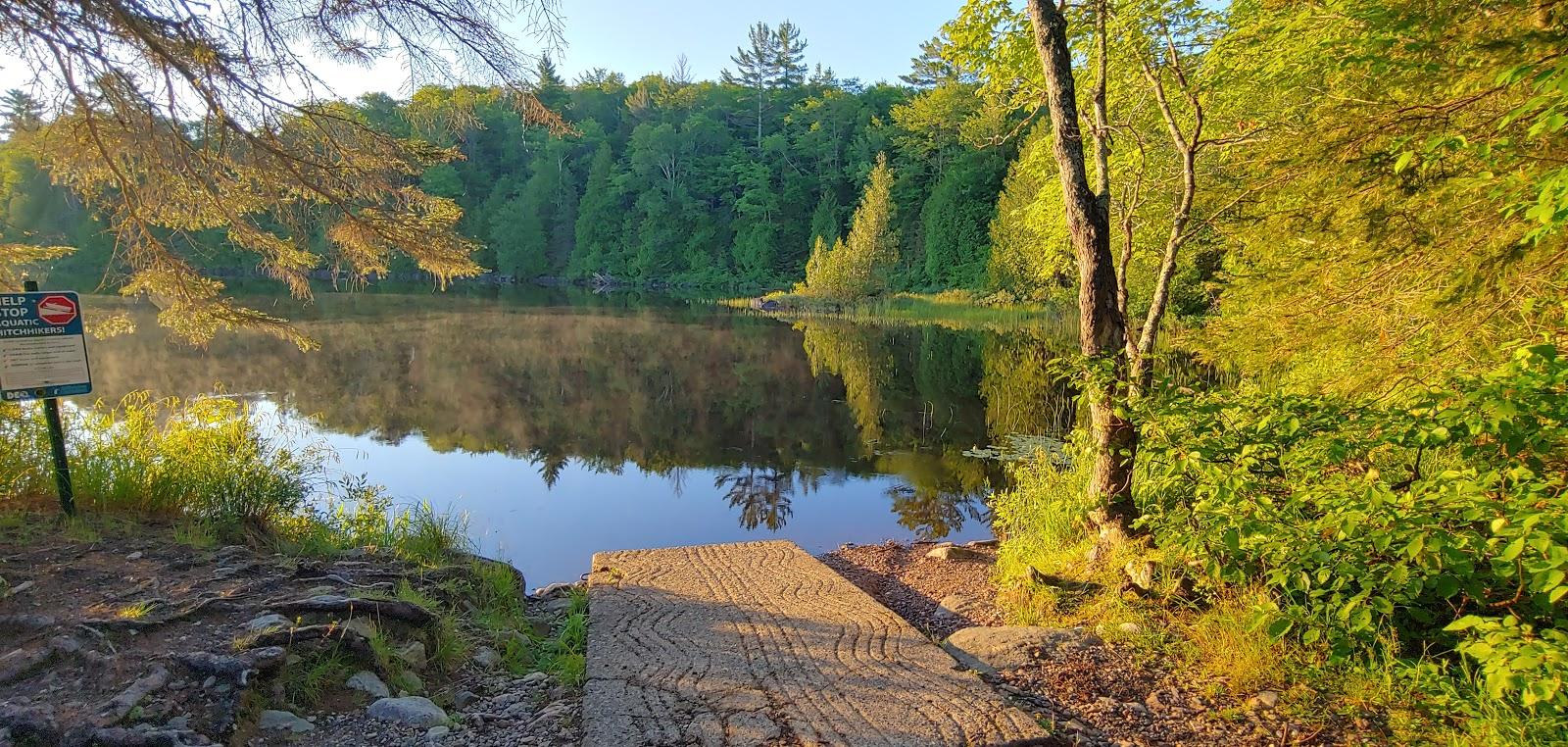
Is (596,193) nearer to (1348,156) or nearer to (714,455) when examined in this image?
(714,455)

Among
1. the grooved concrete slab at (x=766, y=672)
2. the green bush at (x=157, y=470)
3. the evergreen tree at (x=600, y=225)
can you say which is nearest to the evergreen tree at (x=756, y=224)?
the evergreen tree at (x=600, y=225)

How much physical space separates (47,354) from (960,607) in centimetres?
586

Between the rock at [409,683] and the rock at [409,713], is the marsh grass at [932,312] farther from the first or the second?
the rock at [409,713]

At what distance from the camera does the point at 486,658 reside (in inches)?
169

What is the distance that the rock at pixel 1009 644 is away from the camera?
4090 mm

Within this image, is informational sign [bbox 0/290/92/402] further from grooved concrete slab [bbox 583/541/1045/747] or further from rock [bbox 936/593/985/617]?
rock [bbox 936/593/985/617]

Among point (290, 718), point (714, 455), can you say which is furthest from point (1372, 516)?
point (714, 455)

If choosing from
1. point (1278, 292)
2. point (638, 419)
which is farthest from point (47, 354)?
point (638, 419)

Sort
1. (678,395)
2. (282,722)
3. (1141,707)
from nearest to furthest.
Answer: (282,722)
(1141,707)
(678,395)

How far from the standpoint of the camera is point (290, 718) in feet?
10.7

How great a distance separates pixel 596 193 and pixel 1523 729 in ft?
237

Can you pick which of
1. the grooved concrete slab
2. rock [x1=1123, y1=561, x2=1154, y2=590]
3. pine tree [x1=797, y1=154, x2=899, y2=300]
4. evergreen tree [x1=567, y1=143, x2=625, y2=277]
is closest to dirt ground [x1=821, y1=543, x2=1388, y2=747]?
the grooved concrete slab

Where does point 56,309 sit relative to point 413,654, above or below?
above

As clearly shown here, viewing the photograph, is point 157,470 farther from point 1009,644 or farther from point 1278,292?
point 1278,292
